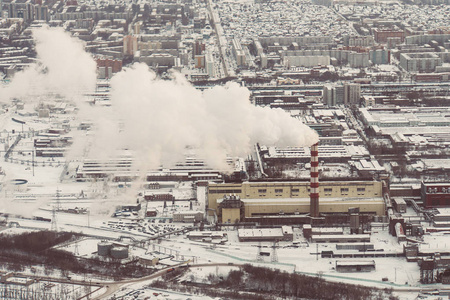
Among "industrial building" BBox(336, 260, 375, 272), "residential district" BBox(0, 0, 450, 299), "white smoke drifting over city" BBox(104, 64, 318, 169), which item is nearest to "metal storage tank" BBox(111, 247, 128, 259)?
"residential district" BBox(0, 0, 450, 299)

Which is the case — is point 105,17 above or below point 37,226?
above

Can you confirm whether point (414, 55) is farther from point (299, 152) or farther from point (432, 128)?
point (299, 152)

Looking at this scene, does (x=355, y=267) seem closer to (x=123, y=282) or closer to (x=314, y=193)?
(x=314, y=193)

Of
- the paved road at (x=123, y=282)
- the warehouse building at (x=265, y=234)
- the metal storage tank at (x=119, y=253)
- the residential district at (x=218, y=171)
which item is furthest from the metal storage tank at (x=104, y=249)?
the warehouse building at (x=265, y=234)

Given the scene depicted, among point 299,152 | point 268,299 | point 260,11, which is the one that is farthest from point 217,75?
point 268,299

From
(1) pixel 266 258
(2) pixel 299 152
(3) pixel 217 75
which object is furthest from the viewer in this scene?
(3) pixel 217 75

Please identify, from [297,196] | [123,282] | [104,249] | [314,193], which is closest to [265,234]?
[314,193]
